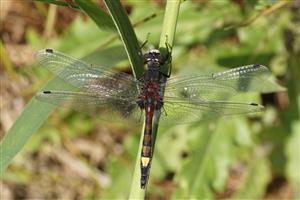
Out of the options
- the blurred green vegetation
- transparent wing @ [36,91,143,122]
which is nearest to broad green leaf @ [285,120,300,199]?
the blurred green vegetation

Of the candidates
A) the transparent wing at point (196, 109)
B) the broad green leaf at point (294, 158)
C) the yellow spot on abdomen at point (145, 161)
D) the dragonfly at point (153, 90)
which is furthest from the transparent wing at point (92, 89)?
the broad green leaf at point (294, 158)

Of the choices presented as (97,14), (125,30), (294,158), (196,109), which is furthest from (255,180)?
(125,30)

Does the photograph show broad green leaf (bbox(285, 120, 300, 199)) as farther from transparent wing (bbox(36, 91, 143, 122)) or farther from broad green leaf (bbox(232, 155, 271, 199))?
transparent wing (bbox(36, 91, 143, 122))

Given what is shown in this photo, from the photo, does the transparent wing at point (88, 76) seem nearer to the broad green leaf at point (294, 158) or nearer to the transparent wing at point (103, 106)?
the transparent wing at point (103, 106)

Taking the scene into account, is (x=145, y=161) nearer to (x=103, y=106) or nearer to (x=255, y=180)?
(x=103, y=106)

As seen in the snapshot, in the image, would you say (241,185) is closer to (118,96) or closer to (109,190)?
(109,190)

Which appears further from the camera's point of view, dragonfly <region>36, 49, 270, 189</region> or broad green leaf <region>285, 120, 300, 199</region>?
broad green leaf <region>285, 120, 300, 199</region>

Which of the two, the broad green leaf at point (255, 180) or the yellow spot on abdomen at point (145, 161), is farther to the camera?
the broad green leaf at point (255, 180)
